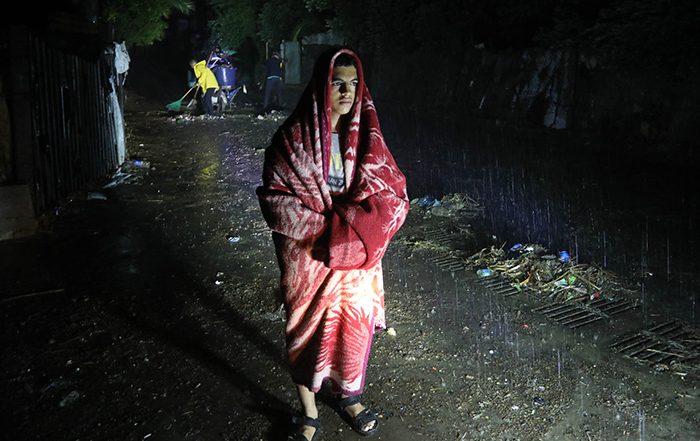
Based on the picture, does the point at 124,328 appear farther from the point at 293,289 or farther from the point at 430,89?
the point at 430,89

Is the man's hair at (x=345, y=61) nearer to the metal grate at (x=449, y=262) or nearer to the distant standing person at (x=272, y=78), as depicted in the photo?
the metal grate at (x=449, y=262)

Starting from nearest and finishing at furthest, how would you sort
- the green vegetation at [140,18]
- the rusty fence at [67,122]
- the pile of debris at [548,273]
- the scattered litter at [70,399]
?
the scattered litter at [70,399] → the pile of debris at [548,273] → the rusty fence at [67,122] → the green vegetation at [140,18]

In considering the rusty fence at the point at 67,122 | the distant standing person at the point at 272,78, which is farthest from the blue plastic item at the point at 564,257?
the distant standing person at the point at 272,78

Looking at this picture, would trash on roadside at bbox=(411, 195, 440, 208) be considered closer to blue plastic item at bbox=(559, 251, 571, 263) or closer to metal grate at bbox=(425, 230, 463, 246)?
metal grate at bbox=(425, 230, 463, 246)

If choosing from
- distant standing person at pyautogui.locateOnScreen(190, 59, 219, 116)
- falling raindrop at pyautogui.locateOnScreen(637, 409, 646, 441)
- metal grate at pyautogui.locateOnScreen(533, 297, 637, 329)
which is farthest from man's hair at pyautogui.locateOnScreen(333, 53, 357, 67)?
distant standing person at pyautogui.locateOnScreen(190, 59, 219, 116)

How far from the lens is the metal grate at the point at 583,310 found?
13.4 feet

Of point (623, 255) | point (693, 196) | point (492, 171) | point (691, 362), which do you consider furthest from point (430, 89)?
point (691, 362)

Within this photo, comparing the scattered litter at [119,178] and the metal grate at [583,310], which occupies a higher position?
the scattered litter at [119,178]

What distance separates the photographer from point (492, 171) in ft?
28.8

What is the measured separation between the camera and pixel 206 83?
1633 centimetres

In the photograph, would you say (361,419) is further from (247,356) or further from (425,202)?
(425,202)

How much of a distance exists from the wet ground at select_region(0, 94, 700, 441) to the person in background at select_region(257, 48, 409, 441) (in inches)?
20.9

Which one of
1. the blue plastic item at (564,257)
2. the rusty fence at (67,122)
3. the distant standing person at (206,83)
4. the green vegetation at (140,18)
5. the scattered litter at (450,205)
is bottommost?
the blue plastic item at (564,257)

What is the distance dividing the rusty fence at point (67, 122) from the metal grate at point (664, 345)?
19.3 ft
